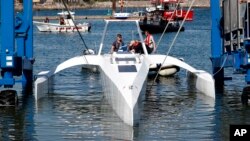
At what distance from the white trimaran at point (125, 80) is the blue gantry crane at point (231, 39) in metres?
1.09

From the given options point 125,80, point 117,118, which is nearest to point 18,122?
point 117,118

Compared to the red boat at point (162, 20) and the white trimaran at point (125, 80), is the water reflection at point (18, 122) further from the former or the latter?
the red boat at point (162, 20)

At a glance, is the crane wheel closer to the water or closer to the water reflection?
the water reflection

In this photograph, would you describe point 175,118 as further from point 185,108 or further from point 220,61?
point 220,61

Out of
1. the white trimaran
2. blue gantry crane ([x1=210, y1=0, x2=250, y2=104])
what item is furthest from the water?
blue gantry crane ([x1=210, y1=0, x2=250, y2=104])

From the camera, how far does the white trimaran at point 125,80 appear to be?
→ 21.4 m

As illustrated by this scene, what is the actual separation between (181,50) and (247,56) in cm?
3613

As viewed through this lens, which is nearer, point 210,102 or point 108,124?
point 108,124

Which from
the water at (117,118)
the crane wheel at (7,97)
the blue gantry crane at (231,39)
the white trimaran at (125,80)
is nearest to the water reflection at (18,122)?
the water at (117,118)

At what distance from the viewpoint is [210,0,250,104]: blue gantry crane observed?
25641 mm

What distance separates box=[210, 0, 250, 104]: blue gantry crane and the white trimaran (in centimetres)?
109

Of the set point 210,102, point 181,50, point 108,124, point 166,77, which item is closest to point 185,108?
point 210,102

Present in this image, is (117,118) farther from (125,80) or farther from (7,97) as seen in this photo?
(7,97)

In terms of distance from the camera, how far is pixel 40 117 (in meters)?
23.9
